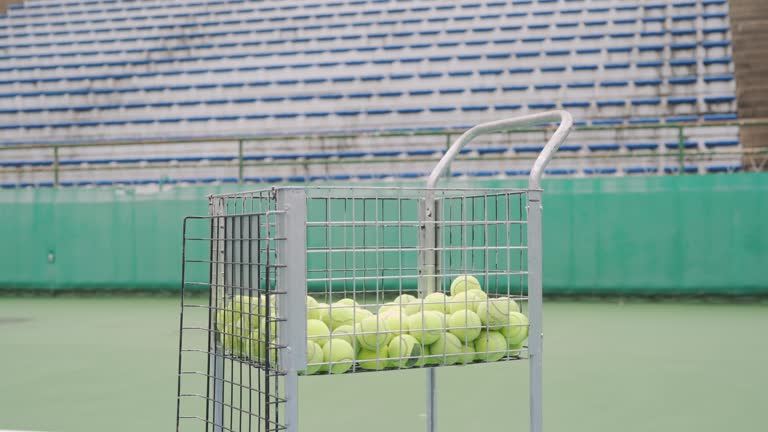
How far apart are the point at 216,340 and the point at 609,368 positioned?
2760mm

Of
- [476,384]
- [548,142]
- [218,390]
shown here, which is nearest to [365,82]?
[476,384]

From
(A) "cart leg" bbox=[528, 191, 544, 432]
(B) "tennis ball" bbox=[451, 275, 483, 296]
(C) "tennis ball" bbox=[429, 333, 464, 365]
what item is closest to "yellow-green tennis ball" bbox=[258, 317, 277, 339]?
(C) "tennis ball" bbox=[429, 333, 464, 365]

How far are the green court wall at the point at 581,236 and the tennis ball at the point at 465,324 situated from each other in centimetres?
611

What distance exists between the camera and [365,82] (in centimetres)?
1279

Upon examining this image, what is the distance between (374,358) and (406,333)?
0.32 ft

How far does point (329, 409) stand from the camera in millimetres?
3248

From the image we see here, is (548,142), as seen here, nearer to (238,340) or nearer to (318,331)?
(318,331)

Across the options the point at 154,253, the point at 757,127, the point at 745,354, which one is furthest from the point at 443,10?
the point at 745,354

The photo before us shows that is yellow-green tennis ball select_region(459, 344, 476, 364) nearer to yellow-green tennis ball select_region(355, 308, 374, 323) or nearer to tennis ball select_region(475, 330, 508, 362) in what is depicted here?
tennis ball select_region(475, 330, 508, 362)

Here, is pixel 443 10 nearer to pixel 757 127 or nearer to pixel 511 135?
pixel 511 135

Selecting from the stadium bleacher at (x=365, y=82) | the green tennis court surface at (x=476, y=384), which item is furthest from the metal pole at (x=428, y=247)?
the stadium bleacher at (x=365, y=82)

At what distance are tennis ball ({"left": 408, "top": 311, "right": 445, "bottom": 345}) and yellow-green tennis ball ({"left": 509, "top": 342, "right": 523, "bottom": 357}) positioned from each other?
185 mm

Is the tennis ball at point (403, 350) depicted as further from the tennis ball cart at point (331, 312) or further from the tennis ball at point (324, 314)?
the tennis ball at point (324, 314)

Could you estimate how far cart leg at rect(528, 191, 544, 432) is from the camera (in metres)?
1.79
